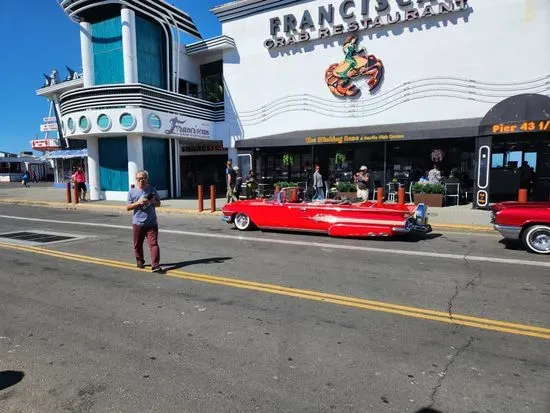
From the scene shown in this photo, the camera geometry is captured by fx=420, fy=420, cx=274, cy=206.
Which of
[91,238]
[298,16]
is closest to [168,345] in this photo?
[91,238]

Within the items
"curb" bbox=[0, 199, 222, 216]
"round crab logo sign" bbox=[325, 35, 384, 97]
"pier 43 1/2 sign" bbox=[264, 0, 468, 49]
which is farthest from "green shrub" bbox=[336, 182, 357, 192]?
"pier 43 1/2 sign" bbox=[264, 0, 468, 49]

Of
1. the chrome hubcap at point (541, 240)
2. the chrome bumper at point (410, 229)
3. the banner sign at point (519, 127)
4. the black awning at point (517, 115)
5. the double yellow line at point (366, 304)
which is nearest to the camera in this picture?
the double yellow line at point (366, 304)

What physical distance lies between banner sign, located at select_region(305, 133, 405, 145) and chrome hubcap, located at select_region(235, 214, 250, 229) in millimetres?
8231

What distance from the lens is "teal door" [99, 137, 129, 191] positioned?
73.3 feet

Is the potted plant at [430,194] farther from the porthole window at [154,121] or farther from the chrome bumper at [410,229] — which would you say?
the porthole window at [154,121]

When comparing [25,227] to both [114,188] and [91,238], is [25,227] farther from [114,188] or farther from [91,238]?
[114,188]

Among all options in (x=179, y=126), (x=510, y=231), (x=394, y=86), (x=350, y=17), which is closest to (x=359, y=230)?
(x=510, y=231)

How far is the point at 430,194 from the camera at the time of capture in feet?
53.5

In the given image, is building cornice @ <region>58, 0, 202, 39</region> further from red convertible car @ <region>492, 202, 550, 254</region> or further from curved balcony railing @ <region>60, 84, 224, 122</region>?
red convertible car @ <region>492, 202, 550, 254</region>

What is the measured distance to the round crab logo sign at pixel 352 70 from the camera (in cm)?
1923

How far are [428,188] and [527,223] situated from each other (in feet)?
26.6

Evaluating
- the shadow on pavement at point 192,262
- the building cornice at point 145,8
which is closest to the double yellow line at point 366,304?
the shadow on pavement at point 192,262

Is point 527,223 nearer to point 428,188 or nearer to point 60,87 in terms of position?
point 428,188

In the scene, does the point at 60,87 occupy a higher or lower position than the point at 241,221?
higher
